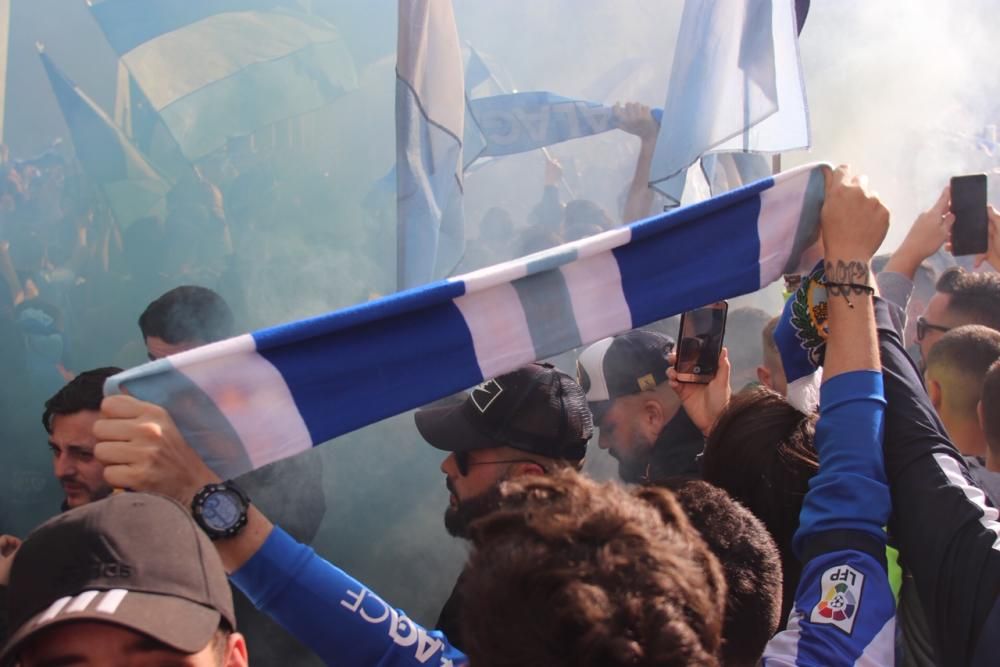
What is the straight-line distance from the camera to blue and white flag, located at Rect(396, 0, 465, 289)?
9.89 feet

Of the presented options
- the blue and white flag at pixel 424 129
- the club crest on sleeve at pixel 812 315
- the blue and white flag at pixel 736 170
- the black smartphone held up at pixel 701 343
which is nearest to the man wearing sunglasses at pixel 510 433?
the black smartphone held up at pixel 701 343

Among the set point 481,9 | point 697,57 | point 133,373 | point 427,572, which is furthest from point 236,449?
point 481,9

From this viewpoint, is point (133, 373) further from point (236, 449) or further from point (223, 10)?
point (223, 10)

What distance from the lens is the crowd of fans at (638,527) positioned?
89cm

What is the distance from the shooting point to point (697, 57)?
10.8ft

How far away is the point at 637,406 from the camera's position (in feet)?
A: 8.48

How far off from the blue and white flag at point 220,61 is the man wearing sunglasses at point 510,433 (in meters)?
3.29

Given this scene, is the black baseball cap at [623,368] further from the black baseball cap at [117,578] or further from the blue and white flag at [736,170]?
the blue and white flag at [736,170]

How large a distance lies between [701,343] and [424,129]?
1.60 meters

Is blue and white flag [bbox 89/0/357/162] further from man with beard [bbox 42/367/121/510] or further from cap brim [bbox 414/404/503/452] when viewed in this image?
cap brim [bbox 414/404/503/452]

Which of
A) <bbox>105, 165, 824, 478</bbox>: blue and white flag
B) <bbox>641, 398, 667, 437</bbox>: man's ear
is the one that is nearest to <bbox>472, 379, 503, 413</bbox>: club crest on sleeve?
<bbox>105, 165, 824, 478</bbox>: blue and white flag

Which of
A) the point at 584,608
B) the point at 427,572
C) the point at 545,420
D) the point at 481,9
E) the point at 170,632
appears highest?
the point at 481,9

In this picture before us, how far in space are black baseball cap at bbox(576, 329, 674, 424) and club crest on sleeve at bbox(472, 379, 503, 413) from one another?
725 mm

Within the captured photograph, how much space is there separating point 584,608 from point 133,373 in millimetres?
716
